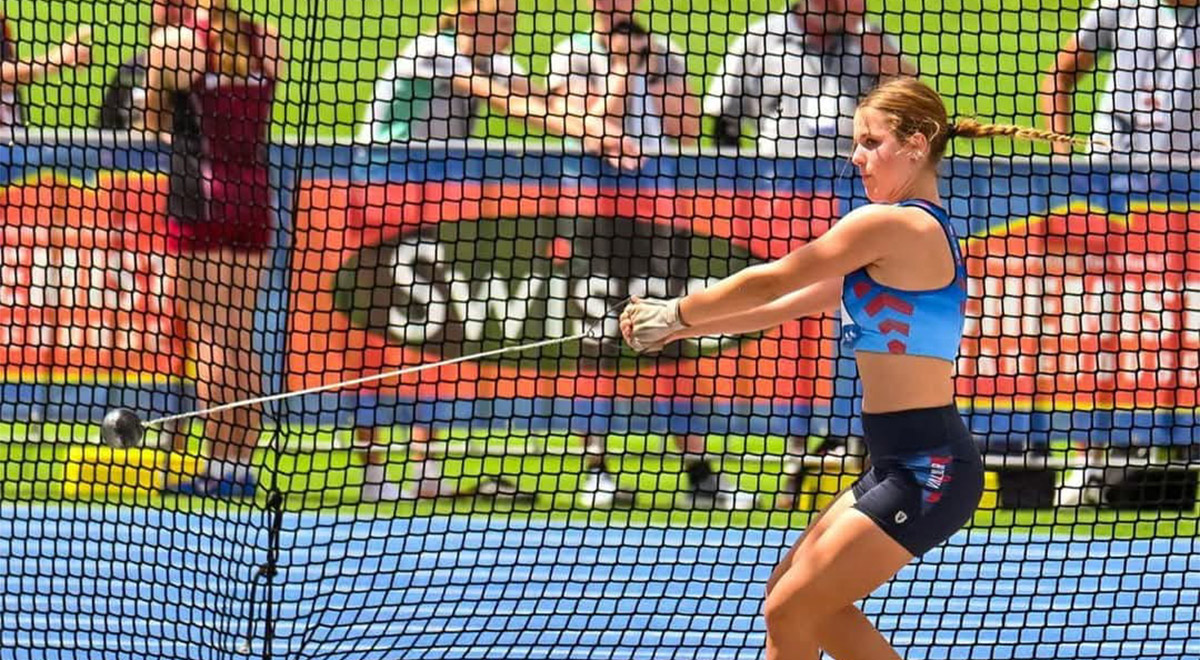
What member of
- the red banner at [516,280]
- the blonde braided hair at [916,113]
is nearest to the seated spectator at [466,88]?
the red banner at [516,280]

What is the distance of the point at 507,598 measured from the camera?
6.02 meters

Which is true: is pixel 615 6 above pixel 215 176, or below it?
above

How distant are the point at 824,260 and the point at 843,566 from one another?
624 millimetres

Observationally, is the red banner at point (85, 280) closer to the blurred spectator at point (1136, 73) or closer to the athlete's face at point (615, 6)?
the athlete's face at point (615, 6)

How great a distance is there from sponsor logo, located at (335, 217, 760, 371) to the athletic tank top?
0.45 metres

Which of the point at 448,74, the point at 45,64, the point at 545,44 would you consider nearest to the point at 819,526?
the point at 448,74

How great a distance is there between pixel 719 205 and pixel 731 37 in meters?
1.08

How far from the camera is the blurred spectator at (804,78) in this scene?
744cm

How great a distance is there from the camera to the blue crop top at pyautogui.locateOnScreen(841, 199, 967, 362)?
13.4ft

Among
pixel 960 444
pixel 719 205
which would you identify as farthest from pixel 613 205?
pixel 960 444

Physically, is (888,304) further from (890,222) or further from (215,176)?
(215,176)

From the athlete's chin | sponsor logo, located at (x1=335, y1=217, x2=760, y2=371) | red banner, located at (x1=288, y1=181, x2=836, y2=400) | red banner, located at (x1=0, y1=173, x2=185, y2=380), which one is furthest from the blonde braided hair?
red banner, located at (x1=0, y1=173, x2=185, y2=380)

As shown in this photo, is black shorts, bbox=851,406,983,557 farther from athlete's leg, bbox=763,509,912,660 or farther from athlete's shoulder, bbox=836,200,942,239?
athlete's shoulder, bbox=836,200,942,239

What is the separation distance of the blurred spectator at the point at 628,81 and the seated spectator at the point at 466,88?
87 millimetres
